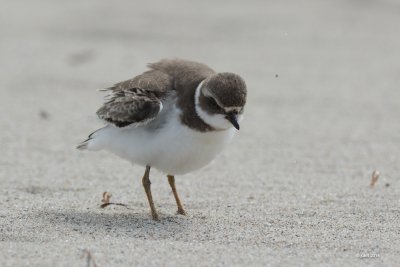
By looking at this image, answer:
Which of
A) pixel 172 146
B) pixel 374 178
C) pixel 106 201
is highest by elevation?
pixel 172 146

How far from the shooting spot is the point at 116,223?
557 centimetres

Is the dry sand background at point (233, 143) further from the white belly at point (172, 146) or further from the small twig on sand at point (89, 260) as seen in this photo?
the white belly at point (172, 146)

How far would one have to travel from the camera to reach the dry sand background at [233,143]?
5094mm

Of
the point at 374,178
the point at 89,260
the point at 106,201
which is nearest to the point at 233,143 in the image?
the point at 374,178

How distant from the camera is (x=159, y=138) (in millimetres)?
5516

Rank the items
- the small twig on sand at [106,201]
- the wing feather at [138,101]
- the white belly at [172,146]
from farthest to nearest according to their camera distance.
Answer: the small twig on sand at [106,201], the wing feather at [138,101], the white belly at [172,146]

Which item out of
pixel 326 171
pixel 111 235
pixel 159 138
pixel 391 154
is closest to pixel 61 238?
pixel 111 235

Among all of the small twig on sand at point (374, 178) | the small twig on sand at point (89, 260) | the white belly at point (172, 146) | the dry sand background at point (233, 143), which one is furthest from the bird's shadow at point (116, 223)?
the small twig on sand at point (374, 178)

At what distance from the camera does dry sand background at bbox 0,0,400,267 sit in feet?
16.7

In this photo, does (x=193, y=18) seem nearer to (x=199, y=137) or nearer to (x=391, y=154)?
(x=391, y=154)

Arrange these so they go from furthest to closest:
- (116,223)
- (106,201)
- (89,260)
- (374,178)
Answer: (374,178)
(106,201)
(116,223)
(89,260)

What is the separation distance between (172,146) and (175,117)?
20 centimetres

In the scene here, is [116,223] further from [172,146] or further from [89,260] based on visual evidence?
[89,260]

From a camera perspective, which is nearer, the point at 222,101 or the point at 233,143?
the point at 222,101
